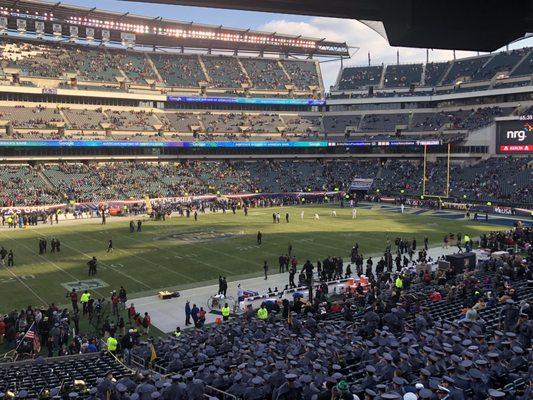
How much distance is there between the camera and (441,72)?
80750 millimetres

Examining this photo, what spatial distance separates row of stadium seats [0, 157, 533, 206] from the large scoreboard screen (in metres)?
2.02

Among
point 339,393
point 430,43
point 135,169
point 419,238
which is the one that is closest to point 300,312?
point 339,393

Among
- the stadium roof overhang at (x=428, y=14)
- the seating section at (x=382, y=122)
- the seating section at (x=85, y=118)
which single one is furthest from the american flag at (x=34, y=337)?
the seating section at (x=382, y=122)

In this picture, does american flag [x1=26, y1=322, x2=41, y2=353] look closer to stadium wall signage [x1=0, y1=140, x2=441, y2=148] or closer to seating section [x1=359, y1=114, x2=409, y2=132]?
stadium wall signage [x1=0, y1=140, x2=441, y2=148]

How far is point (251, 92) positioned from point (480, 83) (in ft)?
108

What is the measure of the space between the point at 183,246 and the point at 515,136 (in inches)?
1646

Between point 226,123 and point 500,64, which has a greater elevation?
point 500,64

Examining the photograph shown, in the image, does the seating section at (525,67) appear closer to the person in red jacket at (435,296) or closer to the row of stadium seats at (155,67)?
the row of stadium seats at (155,67)

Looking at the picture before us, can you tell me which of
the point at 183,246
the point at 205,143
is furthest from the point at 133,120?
the point at 183,246

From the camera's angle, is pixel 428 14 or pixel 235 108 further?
pixel 235 108

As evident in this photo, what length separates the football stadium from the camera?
30.1 feet

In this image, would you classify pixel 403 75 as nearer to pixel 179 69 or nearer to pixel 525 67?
pixel 525 67

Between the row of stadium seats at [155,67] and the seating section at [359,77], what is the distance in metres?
4.54

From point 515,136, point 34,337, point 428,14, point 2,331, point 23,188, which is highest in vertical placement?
point 515,136
